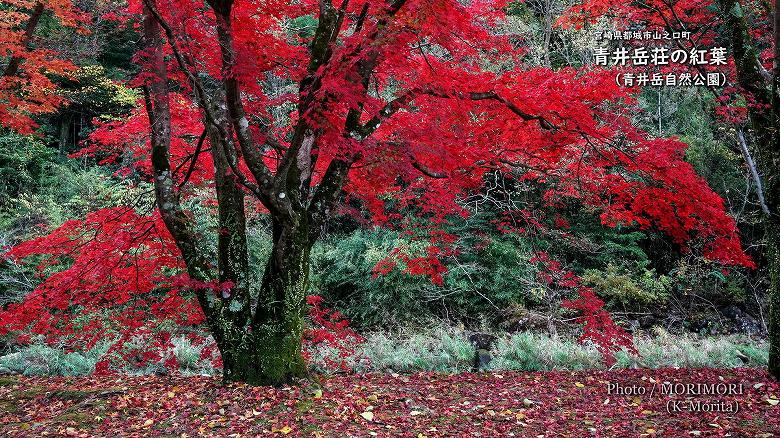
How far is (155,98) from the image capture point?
4.70 m

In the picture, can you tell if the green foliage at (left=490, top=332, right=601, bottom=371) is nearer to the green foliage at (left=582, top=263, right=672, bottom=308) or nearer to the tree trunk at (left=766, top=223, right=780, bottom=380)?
the tree trunk at (left=766, top=223, right=780, bottom=380)

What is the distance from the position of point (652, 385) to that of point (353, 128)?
391 cm

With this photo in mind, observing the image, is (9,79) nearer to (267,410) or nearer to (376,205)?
(376,205)

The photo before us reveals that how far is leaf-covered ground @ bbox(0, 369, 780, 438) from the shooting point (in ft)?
12.7

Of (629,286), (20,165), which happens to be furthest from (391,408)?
(20,165)

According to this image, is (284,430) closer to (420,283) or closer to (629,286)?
(420,283)

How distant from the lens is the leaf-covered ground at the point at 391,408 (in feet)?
12.7

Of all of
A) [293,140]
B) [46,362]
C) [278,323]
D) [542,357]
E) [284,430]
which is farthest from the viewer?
[46,362]

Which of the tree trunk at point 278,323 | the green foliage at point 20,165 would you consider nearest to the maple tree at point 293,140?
the tree trunk at point 278,323

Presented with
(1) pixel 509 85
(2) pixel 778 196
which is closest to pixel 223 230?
(1) pixel 509 85

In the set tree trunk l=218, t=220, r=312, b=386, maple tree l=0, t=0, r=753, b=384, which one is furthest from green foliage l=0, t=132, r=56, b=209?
tree trunk l=218, t=220, r=312, b=386

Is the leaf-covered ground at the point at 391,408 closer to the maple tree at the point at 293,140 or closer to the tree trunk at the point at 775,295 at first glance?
the tree trunk at the point at 775,295

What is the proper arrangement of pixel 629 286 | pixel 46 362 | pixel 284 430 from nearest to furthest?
pixel 284 430 < pixel 46 362 < pixel 629 286

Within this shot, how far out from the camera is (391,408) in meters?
4.35
